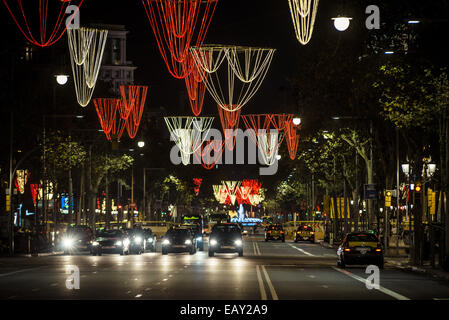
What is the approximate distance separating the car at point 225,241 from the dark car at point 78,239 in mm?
11734

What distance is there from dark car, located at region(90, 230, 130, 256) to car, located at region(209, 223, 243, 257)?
7149mm

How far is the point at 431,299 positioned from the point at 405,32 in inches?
507

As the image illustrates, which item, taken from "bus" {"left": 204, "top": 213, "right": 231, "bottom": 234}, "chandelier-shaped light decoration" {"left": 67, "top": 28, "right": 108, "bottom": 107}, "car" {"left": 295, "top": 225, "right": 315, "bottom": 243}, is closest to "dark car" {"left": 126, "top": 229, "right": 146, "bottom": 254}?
"chandelier-shaped light decoration" {"left": 67, "top": 28, "right": 108, "bottom": 107}

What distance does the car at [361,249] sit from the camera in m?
42.9

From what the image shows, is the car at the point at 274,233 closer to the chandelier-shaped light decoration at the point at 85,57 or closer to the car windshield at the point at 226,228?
the chandelier-shaped light decoration at the point at 85,57

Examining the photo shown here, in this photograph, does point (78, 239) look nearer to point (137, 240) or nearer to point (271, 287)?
point (137, 240)

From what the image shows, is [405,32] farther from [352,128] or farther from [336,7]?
[352,128]

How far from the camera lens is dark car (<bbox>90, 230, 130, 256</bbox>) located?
60875 mm

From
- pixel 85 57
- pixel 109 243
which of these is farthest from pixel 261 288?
pixel 85 57

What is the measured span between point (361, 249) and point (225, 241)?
14.9 metres

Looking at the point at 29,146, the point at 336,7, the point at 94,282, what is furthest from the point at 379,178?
the point at 94,282

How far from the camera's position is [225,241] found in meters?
56.8

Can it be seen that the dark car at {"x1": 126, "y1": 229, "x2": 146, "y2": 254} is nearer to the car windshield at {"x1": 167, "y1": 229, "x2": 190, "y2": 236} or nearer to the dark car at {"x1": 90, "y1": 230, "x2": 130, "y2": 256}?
the dark car at {"x1": 90, "y1": 230, "x2": 130, "y2": 256}

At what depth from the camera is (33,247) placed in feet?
211
